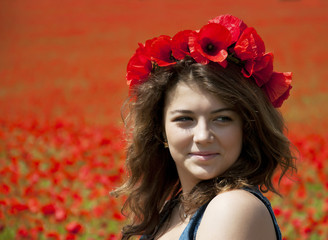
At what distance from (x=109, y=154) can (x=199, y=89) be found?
340cm

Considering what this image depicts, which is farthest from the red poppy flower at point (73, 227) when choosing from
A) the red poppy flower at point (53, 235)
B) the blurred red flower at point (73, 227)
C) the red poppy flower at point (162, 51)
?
the red poppy flower at point (162, 51)

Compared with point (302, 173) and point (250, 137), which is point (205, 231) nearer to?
point (250, 137)

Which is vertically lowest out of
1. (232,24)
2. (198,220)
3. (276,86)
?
(198,220)

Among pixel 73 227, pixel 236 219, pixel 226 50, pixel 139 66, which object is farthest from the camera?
pixel 73 227

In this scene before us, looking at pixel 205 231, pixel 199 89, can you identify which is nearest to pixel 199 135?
pixel 199 89

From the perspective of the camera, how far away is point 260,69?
5.97 ft

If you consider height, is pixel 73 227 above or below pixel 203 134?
below

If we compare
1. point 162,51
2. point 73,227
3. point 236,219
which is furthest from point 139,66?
point 73,227

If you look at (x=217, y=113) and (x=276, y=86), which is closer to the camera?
(x=217, y=113)

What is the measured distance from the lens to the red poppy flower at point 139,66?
1.95 metres

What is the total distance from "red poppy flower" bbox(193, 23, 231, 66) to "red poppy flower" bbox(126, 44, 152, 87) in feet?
0.82

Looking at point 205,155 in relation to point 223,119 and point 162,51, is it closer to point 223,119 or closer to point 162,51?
point 223,119

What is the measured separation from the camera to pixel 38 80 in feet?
45.2

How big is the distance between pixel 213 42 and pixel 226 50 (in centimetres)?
6
